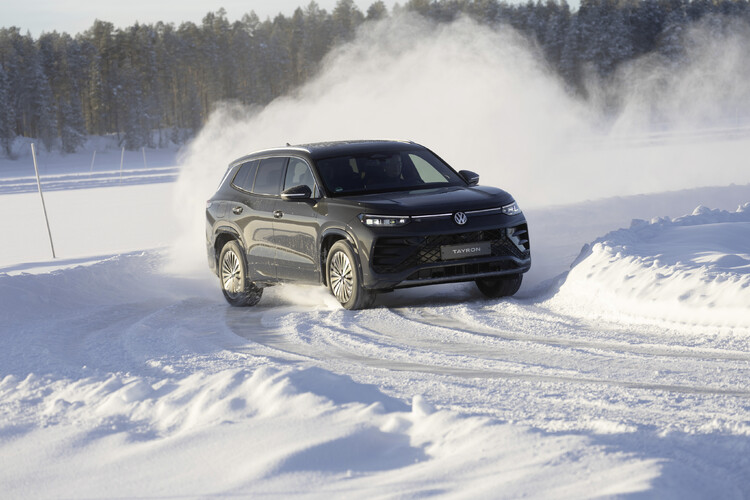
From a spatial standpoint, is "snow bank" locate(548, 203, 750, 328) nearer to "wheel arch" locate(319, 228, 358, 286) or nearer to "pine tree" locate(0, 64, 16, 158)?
"wheel arch" locate(319, 228, 358, 286)

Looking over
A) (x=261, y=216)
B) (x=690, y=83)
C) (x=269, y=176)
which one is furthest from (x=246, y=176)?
(x=690, y=83)

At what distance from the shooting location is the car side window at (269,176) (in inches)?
467

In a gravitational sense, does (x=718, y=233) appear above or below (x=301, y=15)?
below

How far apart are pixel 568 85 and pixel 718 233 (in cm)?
11915

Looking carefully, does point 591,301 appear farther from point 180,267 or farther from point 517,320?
point 180,267

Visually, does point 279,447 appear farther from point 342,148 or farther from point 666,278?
point 342,148

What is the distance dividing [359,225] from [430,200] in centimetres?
73

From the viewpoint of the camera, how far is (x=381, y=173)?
37.1ft

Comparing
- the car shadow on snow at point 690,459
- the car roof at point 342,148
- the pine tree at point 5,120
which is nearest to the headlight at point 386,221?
the car roof at point 342,148

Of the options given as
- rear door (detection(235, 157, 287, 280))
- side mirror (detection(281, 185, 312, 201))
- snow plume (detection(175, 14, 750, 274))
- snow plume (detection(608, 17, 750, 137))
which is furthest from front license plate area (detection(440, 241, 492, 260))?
snow plume (detection(608, 17, 750, 137))

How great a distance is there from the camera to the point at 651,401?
6.15m

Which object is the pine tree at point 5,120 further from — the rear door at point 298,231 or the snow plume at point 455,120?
the rear door at point 298,231

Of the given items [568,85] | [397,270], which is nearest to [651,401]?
[397,270]

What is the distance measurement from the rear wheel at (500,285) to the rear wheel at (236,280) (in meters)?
2.65
